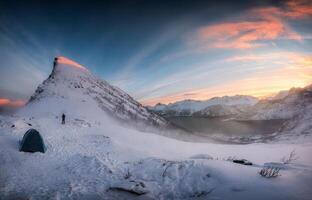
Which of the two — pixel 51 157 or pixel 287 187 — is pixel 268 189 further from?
pixel 51 157

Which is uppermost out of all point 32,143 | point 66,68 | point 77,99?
point 66,68

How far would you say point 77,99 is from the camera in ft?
156

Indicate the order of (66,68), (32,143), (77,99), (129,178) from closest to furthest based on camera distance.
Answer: (129,178)
(32,143)
(77,99)
(66,68)

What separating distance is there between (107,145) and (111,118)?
1014 inches

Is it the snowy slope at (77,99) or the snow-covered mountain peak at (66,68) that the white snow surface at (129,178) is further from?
the snow-covered mountain peak at (66,68)

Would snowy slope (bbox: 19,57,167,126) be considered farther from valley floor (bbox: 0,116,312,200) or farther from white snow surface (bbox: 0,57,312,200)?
valley floor (bbox: 0,116,312,200)

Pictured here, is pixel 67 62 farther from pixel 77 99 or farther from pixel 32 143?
pixel 32 143

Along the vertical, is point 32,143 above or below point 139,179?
above

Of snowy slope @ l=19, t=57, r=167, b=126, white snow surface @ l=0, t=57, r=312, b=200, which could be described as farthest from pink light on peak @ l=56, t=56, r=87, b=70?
white snow surface @ l=0, t=57, r=312, b=200

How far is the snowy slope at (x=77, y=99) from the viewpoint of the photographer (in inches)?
1662

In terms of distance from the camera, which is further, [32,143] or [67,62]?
[67,62]

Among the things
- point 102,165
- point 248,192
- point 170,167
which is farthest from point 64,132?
point 248,192

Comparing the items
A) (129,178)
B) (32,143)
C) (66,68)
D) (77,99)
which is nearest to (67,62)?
(66,68)

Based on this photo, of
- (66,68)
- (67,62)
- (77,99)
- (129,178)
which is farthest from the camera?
(67,62)
